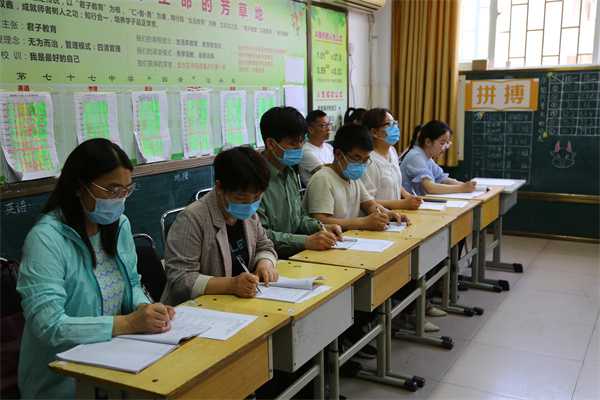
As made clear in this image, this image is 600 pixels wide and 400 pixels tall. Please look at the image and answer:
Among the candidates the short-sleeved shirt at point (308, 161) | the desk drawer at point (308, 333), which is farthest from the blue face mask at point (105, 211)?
the short-sleeved shirt at point (308, 161)

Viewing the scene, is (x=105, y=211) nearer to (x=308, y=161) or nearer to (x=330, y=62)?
(x=308, y=161)

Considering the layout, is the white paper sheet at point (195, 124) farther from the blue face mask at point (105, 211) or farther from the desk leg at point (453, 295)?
the blue face mask at point (105, 211)

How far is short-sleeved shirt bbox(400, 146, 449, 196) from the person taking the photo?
3963 mm

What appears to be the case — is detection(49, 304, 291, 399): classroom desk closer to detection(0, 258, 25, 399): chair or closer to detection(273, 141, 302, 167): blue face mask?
detection(0, 258, 25, 399): chair

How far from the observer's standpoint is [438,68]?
18.7 ft

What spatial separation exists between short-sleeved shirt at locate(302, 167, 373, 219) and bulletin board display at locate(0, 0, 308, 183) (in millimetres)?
1038

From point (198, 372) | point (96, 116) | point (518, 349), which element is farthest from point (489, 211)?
point (198, 372)

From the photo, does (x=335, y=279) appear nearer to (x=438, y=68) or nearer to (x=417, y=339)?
(x=417, y=339)

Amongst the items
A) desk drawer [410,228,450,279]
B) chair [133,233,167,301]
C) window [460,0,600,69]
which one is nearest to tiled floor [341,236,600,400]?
desk drawer [410,228,450,279]

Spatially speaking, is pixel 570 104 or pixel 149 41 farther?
pixel 570 104

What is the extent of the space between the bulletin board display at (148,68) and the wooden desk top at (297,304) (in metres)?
1.30

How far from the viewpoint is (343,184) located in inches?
117

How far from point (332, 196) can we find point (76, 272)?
156cm

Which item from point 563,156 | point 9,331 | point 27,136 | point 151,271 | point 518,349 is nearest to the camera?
point 9,331
